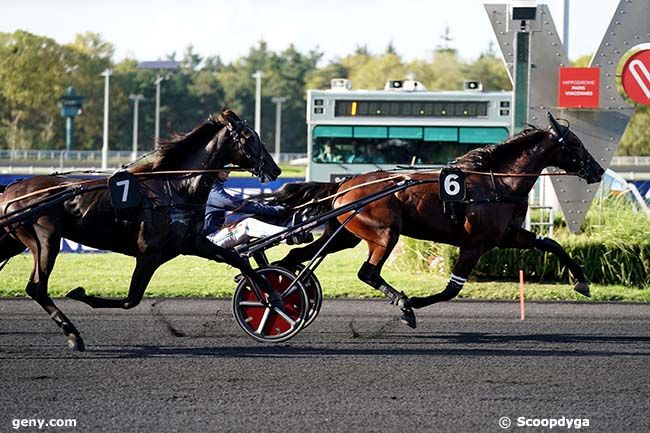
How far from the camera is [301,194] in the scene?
31.7 ft

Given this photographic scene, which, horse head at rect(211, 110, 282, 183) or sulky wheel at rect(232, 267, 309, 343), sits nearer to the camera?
horse head at rect(211, 110, 282, 183)

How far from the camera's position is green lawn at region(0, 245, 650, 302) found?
1172 cm

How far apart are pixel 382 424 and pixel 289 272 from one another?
2905 millimetres

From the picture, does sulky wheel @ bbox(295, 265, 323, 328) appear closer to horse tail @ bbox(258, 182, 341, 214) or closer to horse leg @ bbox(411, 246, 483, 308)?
horse leg @ bbox(411, 246, 483, 308)

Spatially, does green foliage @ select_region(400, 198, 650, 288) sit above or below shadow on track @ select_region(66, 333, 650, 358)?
above

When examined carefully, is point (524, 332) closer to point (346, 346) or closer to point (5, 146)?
point (346, 346)

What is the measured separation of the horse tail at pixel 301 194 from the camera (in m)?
9.55

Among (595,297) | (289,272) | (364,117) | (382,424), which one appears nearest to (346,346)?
(289,272)

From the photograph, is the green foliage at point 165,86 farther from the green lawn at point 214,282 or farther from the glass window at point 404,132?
the green lawn at point 214,282

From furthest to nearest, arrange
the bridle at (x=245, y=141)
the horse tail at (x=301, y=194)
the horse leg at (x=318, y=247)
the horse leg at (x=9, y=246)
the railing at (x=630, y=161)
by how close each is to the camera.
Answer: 1. the railing at (x=630, y=161)
2. the horse tail at (x=301, y=194)
3. the horse leg at (x=318, y=247)
4. the horse leg at (x=9, y=246)
5. the bridle at (x=245, y=141)

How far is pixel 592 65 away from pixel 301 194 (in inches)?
212

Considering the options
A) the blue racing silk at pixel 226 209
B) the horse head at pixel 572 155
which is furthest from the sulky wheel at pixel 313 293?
the horse head at pixel 572 155
